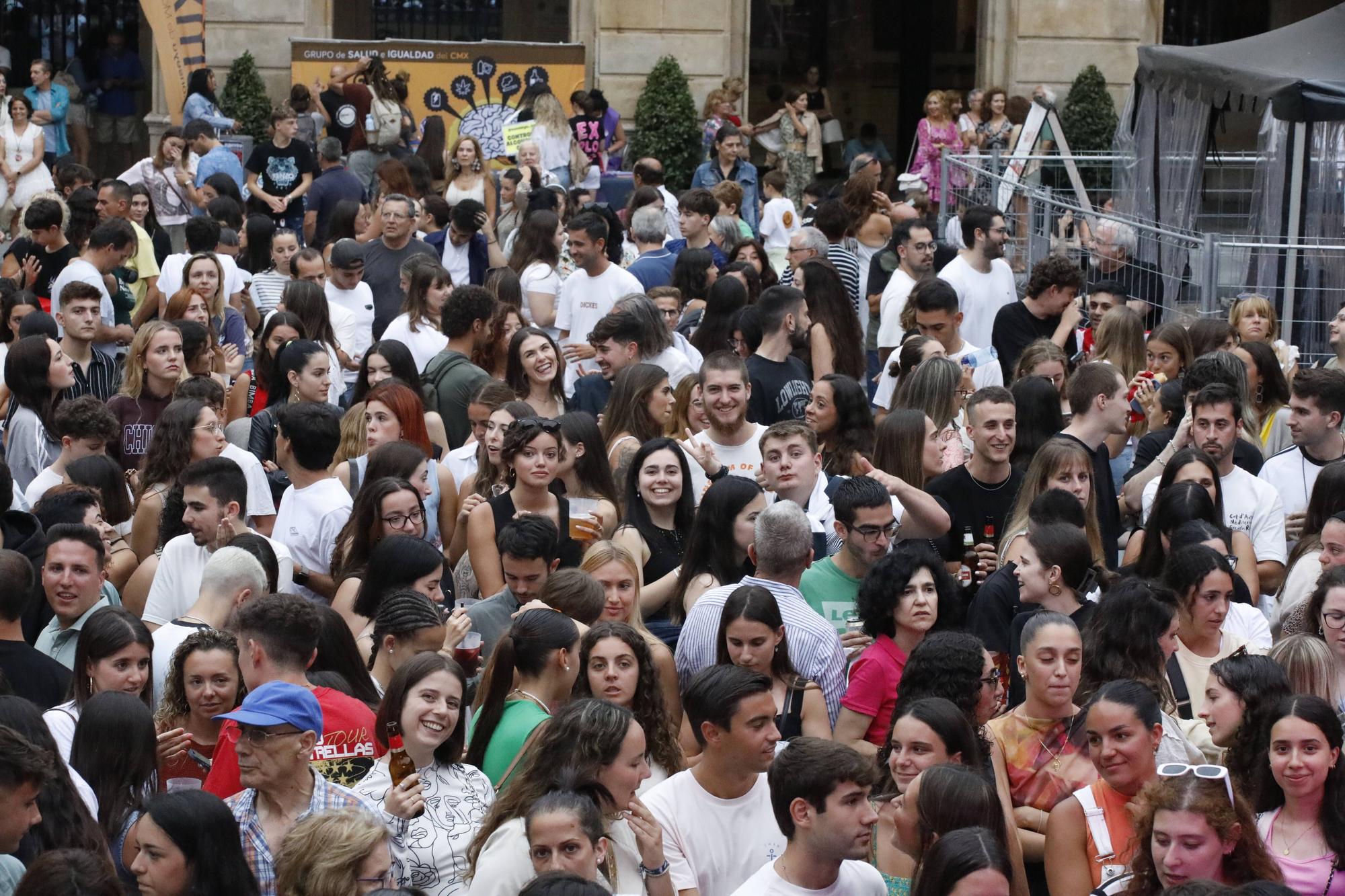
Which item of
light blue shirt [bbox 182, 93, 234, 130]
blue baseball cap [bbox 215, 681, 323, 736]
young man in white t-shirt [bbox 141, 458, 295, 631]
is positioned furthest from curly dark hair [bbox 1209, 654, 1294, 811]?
light blue shirt [bbox 182, 93, 234, 130]

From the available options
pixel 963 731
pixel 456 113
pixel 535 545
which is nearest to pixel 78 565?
pixel 535 545

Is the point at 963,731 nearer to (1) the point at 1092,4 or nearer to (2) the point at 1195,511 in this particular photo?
(2) the point at 1195,511

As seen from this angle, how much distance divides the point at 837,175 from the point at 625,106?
540cm

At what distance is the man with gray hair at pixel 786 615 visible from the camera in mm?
5906

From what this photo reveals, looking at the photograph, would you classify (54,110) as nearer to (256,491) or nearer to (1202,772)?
(256,491)

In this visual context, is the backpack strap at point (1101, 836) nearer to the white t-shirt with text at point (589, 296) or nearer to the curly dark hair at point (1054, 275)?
the curly dark hair at point (1054, 275)

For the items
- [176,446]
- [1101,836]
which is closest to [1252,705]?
[1101,836]

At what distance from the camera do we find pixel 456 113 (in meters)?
20.5

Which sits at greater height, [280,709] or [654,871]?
[280,709]

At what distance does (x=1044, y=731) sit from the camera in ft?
17.5

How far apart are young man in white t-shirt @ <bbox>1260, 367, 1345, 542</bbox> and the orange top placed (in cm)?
312

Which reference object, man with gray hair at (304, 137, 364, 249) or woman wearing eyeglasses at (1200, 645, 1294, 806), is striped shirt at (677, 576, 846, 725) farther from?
man with gray hair at (304, 137, 364, 249)

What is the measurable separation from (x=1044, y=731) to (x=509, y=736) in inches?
62.1

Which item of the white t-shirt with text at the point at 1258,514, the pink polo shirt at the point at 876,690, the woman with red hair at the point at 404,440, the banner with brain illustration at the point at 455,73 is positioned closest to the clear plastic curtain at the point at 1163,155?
the banner with brain illustration at the point at 455,73
